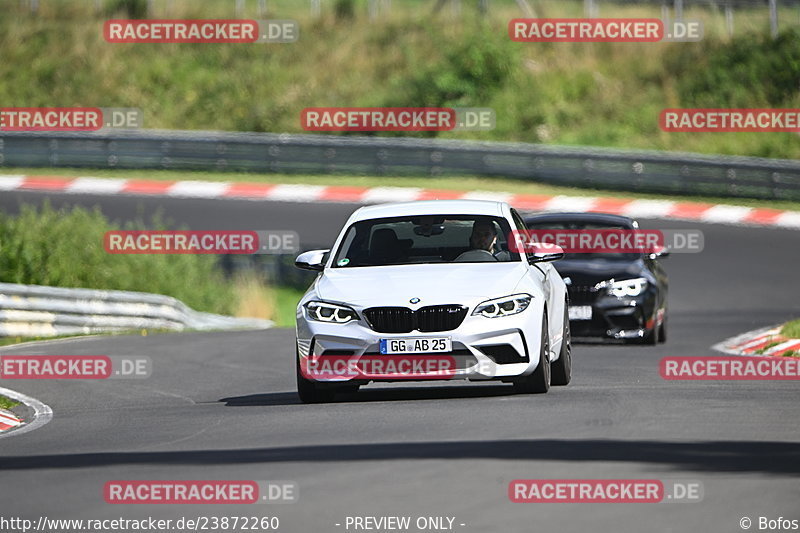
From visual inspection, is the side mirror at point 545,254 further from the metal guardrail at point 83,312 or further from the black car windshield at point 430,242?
the metal guardrail at point 83,312

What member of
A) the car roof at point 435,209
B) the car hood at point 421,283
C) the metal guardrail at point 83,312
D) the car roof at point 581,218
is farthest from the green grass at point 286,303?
the car hood at point 421,283

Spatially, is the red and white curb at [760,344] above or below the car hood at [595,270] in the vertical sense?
below

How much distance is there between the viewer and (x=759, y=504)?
24.2 ft

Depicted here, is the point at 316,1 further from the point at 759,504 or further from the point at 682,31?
the point at 759,504

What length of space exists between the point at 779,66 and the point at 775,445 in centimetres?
3169

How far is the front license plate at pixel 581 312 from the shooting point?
1836 centimetres

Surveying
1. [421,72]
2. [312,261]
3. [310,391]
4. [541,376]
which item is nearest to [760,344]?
[541,376]

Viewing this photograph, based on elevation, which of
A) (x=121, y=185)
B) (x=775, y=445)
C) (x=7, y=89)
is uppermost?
(x=7, y=89)

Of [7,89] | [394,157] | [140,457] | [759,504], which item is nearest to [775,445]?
[759,504]

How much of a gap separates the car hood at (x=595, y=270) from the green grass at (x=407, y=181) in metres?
13.5

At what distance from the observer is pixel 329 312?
12016 millimetres

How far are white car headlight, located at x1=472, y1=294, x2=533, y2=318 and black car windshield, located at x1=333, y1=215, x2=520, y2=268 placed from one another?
0.81 meters

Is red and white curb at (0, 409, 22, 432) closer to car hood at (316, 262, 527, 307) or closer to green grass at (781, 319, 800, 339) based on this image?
car hood at (316, 262, 527, 307)

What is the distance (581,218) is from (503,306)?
738 cm
